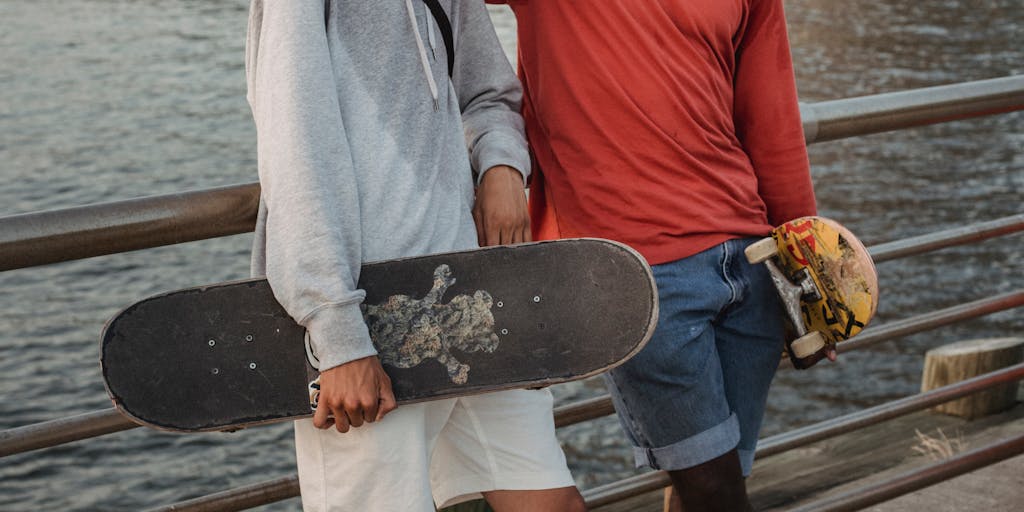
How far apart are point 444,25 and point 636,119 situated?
0.36 m

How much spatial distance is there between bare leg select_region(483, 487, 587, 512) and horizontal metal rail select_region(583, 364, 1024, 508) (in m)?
0.49

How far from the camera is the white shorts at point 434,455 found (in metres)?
1.51

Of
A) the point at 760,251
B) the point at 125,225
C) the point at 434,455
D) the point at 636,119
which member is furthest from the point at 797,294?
the point at 125,225

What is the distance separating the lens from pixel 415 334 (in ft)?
5.15

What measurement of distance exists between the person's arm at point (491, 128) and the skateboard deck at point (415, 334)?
0.10m

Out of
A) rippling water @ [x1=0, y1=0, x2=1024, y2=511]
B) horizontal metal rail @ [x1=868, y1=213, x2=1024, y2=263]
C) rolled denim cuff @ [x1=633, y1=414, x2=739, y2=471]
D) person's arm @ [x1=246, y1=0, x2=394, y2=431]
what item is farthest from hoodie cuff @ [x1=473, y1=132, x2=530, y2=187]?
rippling water @ [x1=0, y1=0, x2=1024, y2=511]

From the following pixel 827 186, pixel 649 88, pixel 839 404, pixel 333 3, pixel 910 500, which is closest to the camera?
pixel 333 3

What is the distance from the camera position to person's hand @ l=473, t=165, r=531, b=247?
167 centimetres

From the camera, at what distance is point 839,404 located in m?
7.55

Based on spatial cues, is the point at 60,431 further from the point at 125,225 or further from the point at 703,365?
the point at 703,365

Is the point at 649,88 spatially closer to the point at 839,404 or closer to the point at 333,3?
the point at 333,3

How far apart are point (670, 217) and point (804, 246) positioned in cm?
26

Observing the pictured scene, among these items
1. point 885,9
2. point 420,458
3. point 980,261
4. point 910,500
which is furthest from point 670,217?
point 885,9

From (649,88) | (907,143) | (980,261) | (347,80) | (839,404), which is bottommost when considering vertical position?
(907,143)
